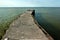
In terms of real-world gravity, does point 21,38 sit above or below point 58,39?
above

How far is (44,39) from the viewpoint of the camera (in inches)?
403

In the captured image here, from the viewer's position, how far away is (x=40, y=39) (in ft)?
33.3

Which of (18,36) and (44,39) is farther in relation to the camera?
(18,36)

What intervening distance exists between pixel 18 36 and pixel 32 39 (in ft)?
3.70

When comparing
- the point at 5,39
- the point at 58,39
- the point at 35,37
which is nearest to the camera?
the point at 5,39

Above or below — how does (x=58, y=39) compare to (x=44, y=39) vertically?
below

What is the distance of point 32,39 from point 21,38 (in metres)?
0.70

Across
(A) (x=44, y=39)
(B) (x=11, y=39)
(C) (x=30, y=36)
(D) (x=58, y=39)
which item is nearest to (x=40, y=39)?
(A) (x=44, y=39)

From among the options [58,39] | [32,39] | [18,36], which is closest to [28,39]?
[32,39]

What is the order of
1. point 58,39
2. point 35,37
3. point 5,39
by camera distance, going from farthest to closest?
point 58,39 < point 35,37 < point 5,39

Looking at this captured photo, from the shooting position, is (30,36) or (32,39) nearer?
(32,39)

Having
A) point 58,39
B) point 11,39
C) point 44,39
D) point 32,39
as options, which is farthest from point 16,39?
point 58,39

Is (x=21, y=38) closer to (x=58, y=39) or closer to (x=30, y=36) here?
(x=30, y=36)

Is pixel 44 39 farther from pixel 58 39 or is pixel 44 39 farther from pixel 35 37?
pixel 58 39
